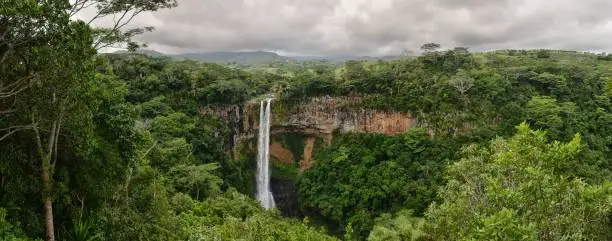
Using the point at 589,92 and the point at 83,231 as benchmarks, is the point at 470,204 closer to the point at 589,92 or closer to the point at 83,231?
the point at 83,231

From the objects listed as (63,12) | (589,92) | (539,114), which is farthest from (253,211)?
(589,92)

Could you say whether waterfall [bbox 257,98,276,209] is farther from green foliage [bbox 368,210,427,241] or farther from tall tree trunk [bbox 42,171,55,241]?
tall tree trunk [bbox 42,171,55,241]

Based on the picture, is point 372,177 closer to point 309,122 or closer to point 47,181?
point 309,122

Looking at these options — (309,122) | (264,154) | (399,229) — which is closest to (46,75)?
(399,229)

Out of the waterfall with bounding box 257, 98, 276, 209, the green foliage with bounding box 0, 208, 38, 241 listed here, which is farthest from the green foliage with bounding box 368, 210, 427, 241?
the green foliage with bounding box 0, 208, 38, 241

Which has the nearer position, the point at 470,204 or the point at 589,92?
the point at 470,204

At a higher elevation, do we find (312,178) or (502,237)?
(502,237)
